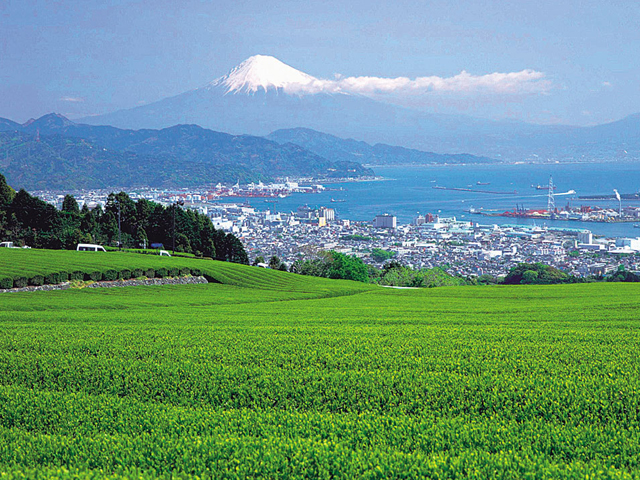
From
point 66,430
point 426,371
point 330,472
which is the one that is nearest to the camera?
point 330,472

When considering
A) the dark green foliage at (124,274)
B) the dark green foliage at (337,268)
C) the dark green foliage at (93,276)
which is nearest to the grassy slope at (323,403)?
the dark green foliage at (93,276)

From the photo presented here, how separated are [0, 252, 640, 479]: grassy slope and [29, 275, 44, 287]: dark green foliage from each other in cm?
1444

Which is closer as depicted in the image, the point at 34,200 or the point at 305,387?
the point at 305,387

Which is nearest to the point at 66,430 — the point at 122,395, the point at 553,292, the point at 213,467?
the point at 122,395

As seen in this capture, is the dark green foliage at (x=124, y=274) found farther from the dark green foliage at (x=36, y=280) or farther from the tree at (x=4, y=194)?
the tree at (x=4, y=194)

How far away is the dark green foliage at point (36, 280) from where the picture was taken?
70.4 ft

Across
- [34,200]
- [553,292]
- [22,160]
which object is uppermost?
[22,160]

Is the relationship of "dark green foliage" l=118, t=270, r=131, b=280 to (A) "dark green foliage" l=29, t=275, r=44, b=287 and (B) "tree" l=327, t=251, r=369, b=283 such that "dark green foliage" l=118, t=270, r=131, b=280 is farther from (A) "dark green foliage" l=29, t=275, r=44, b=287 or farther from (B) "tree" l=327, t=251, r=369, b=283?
(B) "tree" l=327, t=251, r=369, b=283

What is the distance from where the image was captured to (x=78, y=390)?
5.80 metres

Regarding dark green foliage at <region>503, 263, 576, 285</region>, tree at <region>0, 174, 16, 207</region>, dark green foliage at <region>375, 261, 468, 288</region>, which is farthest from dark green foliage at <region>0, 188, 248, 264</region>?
dark green foliage at <region>503, 263, 576, 285</region>

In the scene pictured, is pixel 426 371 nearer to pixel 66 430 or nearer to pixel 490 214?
pixel 66 430

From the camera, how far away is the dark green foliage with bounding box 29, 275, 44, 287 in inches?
845

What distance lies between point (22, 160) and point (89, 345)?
196399mm

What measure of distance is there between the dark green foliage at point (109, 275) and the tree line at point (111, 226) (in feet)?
68.6
